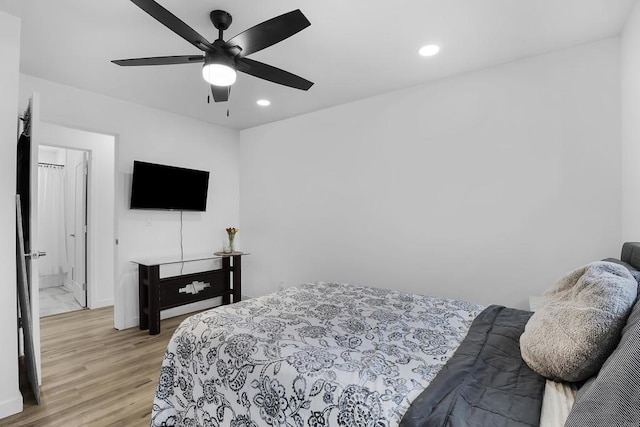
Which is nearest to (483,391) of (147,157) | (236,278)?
(236,278)

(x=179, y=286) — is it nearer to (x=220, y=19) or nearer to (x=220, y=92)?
(x=220, y=92)

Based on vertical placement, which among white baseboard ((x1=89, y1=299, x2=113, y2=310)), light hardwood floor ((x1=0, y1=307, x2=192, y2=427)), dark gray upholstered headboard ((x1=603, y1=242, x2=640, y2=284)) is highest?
dark gray upholstered headboard ((x1=603, y1=242, x2=640, y2=284))

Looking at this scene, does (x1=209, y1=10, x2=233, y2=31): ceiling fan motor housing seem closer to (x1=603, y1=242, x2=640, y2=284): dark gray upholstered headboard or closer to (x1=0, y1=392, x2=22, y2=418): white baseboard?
(x1=603, y1=242, x2=640, y2=284): dark gray upholstered headboard

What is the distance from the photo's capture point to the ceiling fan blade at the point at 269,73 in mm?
2100

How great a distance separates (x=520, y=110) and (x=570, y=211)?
90 centimetres

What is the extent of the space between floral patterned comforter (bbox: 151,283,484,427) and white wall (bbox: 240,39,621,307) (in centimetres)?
93

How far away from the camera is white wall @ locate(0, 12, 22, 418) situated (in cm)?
208

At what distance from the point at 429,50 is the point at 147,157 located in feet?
10.8

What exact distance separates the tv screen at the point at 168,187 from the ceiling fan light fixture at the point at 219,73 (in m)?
2.14

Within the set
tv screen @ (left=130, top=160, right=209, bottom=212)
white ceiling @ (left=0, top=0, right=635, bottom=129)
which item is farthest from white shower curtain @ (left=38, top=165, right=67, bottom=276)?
white ceiling @ (left=0, top=0, right=635, bottom=129)

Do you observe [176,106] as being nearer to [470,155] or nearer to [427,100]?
[427,100]

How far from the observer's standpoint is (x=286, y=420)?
4.21 ft

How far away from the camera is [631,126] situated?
2.15m

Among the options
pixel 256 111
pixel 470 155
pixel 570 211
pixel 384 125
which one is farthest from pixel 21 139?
pixel 570 211
